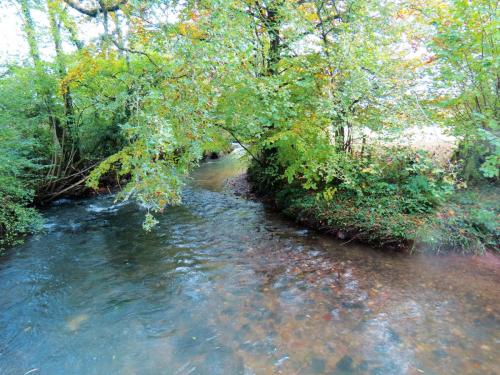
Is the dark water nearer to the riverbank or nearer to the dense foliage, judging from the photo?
the riverbank

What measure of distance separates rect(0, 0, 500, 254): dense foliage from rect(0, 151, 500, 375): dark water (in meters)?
1.34

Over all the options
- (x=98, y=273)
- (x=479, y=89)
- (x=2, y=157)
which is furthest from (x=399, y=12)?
(x=2, y=157)

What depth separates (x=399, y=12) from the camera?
777 centimetres

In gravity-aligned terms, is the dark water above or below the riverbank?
below

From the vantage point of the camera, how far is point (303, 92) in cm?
763

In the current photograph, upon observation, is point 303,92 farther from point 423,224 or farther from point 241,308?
point 241,308

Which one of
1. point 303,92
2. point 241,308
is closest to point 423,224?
point 303,92

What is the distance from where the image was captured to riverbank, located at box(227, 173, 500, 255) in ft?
20.8

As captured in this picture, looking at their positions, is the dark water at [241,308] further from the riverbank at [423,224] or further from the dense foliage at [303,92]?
the dense foliage at [303,92]

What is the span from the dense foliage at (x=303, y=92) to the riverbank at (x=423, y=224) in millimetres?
53

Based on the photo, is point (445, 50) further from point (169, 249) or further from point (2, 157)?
point (2, 157)

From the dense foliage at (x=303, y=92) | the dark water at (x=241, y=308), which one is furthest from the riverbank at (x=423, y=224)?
the dark water at (x=241, y=308)

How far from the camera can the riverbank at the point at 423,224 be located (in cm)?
635

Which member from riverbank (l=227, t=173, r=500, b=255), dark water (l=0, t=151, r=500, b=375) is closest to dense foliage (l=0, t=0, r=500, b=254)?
riverbank (l=227, t=173, r=500, b=255)
